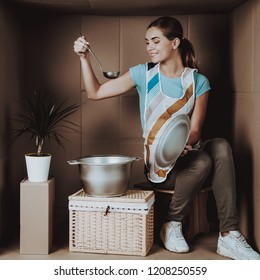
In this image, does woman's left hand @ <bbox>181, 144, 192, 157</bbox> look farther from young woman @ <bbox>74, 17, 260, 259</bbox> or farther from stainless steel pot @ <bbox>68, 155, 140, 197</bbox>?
stainless steel pot @ <bbox>68, 155, 140, 197</bbox>

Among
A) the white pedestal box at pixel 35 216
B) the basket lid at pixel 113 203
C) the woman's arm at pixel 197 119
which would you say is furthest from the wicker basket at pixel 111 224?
the woman's arm at pixel 197 119

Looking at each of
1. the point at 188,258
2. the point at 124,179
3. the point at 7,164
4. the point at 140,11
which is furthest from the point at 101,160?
the point at 140,11

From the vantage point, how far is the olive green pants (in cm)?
278

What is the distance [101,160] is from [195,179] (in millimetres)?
530

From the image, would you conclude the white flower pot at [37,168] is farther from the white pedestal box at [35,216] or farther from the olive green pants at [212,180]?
the olive green pants at [212,180]

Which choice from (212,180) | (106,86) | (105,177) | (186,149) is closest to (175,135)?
(186,149)

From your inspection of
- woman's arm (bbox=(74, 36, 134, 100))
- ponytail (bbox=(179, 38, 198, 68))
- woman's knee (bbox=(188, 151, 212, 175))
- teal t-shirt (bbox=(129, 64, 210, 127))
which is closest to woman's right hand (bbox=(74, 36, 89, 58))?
woman's arm (bbox=(74, 36, 134, 100))

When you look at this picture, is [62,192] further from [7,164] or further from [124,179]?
[124,179]

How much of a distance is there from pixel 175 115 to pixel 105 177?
54 cm

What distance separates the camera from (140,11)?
3199 millimetres

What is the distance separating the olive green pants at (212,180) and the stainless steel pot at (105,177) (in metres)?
0.28

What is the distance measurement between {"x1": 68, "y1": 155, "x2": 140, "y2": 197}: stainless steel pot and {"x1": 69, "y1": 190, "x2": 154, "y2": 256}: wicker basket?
4 centimetres

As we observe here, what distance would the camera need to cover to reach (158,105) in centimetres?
299
